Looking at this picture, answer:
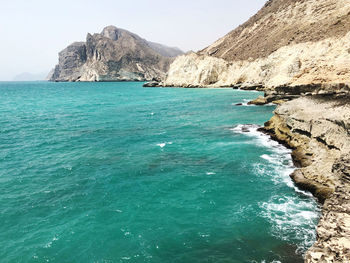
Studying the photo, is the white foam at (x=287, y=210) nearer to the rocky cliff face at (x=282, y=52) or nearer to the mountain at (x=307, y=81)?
the mountain at (x=307, y=81)

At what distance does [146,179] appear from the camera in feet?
79.4

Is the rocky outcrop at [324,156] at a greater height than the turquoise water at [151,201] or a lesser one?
greater

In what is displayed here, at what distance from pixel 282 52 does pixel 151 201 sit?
9192 cm

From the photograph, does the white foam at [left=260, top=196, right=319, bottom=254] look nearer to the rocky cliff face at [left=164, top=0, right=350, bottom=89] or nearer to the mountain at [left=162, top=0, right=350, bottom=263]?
the mountain at [left=162, top=0, right=350, bottom=263]

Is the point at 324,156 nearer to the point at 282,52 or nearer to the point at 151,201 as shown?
the point at 151,201

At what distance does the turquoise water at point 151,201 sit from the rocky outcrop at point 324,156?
177 centimetres

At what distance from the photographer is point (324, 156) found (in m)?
22.2

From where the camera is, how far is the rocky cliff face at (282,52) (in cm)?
6011

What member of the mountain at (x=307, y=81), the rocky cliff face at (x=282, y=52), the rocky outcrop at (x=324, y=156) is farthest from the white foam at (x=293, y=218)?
the rocky cliff face at (x=282, y=52)

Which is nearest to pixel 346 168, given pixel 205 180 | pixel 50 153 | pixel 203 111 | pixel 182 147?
A: pixel 205 180

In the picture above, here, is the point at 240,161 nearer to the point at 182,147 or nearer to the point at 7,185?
the point at 182,147

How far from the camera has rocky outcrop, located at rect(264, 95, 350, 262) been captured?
9.48 m

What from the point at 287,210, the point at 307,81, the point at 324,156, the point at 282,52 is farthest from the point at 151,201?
the point at 282,52

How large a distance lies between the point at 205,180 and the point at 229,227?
23.5ft
